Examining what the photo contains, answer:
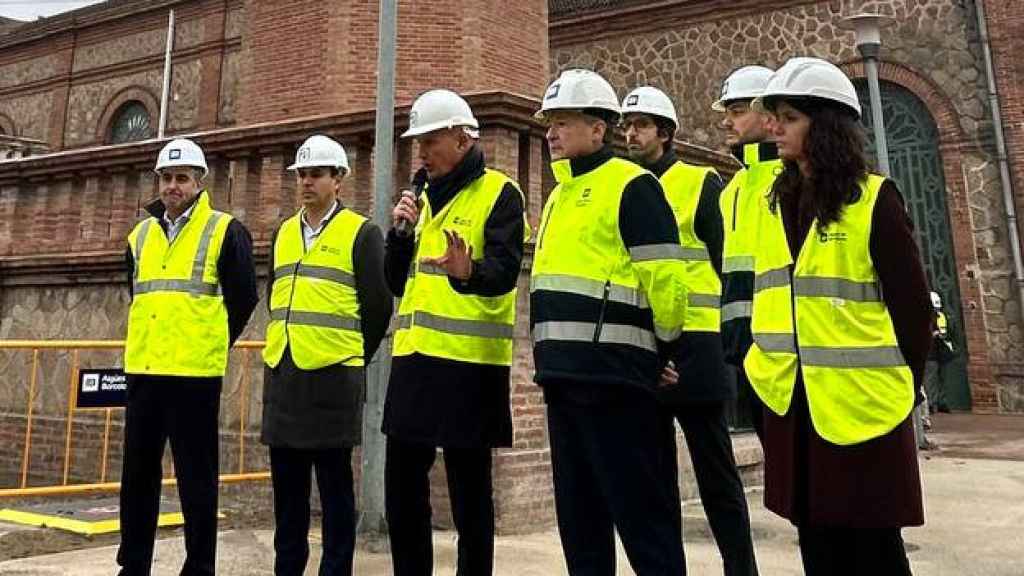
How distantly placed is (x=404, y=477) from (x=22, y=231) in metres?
7.04

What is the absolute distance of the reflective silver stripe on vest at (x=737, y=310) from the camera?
322 centimetres

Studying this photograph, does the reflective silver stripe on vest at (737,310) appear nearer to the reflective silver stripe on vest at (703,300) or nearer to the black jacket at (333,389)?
the reflective silver stripe on vest at (703,300)

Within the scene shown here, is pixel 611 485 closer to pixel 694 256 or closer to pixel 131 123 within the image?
pixel 694 256

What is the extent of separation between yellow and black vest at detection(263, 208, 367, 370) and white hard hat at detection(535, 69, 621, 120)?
54.3 inches

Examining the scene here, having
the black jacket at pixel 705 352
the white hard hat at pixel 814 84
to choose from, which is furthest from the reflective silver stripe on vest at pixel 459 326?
the white hard hat at pixel 814 84

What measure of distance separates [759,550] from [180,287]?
3.77 m

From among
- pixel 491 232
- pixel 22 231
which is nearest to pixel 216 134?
pixel 22 231

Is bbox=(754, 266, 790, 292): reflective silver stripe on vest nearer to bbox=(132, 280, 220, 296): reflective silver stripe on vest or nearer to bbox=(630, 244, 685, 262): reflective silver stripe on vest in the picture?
bbox=(630, 244, 685, 262): reflective silver stripe on vest

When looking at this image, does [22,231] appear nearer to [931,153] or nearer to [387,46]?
[387,46]

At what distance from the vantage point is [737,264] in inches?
126

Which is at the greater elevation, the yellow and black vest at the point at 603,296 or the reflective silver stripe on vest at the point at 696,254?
the reflective silver stripe on vest at the point at 696,254

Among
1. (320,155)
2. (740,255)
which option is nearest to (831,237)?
(740,255)

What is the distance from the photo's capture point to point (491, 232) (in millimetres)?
3164

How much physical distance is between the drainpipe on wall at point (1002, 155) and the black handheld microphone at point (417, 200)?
1529 centimetres
